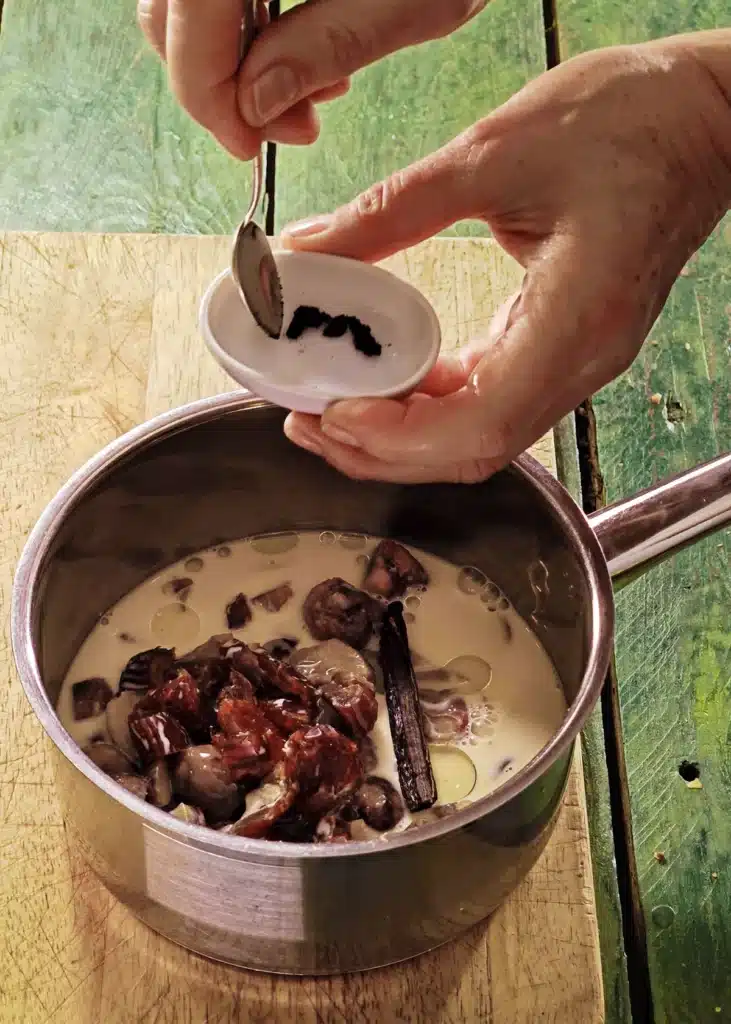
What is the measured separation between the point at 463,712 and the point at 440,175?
476 mm

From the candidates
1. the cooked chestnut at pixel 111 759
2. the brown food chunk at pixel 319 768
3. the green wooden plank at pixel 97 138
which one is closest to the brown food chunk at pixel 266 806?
the brown food chunk at pixel 319 768

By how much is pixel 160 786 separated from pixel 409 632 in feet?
1.04

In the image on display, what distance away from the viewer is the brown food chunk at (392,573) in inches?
47.8

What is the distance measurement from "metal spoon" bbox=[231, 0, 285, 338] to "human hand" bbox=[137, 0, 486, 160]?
8cm

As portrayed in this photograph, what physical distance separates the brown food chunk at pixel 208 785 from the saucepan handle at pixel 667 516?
Result: 36cm

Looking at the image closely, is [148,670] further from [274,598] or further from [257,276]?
[257,276]

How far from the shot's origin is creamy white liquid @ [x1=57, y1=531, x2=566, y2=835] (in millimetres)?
1081

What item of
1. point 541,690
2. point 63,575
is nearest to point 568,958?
point 541,690

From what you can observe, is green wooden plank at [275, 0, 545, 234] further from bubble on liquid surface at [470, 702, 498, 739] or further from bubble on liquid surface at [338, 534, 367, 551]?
bubble on liquid surface at [470, 702, 498, 739]

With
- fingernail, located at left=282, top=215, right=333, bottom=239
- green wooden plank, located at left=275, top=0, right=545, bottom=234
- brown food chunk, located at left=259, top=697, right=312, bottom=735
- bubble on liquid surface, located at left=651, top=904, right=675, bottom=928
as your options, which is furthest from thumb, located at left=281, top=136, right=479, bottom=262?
bubble on liquid surface, located at left=651, top=904, right=675, bottom=928

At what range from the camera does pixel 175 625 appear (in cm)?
120

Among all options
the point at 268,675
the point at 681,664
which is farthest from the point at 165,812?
the point at 681,664

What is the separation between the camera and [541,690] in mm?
1153

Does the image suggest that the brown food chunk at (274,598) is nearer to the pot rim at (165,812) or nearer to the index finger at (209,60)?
the pot rim at (165,812)
